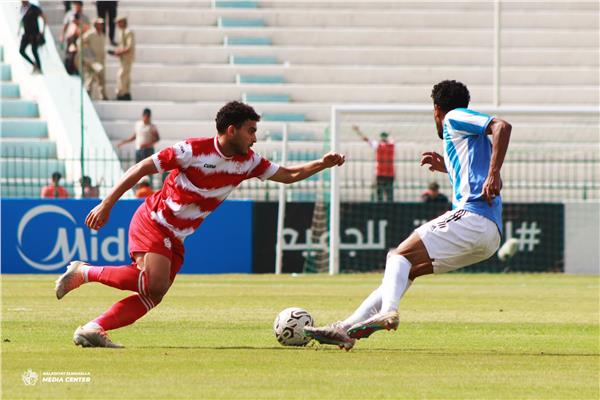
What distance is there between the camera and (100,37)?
30719mm

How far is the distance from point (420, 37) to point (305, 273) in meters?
13.2

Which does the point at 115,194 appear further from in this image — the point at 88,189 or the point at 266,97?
the point at 266,97

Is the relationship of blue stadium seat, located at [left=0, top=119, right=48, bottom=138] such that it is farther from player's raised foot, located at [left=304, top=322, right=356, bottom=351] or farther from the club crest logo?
the club crest logo

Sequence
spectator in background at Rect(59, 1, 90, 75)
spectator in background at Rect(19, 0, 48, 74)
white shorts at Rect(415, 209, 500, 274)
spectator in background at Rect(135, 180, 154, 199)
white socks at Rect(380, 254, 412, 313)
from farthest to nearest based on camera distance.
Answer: spectator in background at Rect(59, 1, 90, 75) → spectator in background at Rect(19, 0, 48, 74) → spectator in background at Rect(135, 180, 154, 199) → white shorts at Rect(415, 209, 500, 274) → white socks at Rect(380, 254, 412, 313)

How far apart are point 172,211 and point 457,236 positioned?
2.14 metres

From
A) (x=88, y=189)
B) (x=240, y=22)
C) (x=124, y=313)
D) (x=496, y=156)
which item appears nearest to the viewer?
(x=496, y=156)

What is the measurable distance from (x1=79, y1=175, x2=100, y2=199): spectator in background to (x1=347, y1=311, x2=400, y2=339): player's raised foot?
50.2 feet

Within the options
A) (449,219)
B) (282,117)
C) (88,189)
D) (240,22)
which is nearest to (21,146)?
(88,189)

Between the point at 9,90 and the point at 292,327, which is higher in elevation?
the point at 9,90

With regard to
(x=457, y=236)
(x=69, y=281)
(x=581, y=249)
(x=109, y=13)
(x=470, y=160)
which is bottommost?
(x=581, y=249)


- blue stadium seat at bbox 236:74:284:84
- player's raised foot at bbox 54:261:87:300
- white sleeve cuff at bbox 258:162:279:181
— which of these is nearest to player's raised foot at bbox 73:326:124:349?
player's raised foot at bbox 54:261:87:300

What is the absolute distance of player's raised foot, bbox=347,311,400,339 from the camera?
9414 mm

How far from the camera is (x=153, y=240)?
1033 centimetres

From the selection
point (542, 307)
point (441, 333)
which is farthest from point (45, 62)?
point (441, 333)
